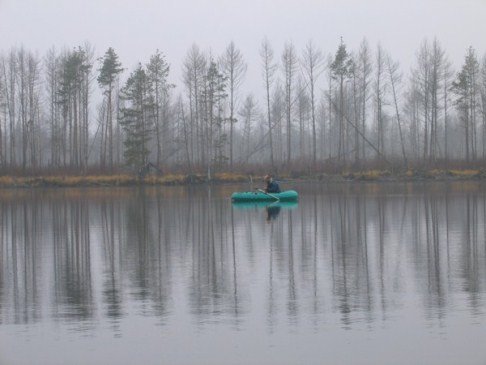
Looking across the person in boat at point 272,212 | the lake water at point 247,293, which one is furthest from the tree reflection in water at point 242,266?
the person in boat at point 272,212

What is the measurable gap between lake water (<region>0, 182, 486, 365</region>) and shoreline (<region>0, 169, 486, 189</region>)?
37834 millimetres

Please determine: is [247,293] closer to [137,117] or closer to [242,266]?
[242,266]

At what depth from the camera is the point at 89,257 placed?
17672 mm

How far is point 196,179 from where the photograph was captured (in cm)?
6244

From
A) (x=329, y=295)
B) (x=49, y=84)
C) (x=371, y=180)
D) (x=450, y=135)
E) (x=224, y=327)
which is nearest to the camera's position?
(x=224, y=327)

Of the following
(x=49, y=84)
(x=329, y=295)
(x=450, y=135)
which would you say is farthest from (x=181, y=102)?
(x=329, y=295)

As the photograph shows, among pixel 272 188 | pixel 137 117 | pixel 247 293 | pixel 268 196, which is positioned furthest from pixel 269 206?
pixel 137 117

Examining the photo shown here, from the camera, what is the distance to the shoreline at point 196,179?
205ft

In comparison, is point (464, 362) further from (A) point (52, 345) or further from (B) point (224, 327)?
(A) point (52, 345)

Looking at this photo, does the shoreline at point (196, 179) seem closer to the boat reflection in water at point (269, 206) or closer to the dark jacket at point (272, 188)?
the dark jacket at point (272, 188)

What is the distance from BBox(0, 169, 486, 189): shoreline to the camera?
6234 cm

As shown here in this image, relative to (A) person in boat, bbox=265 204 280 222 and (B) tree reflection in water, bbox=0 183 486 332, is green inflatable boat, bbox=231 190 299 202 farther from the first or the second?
(B) tree reflection in water, bbox=0 183 486 332

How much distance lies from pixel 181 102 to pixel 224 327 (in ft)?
295

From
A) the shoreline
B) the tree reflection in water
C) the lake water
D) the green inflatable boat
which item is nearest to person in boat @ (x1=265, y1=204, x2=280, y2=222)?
the tree reflection in water
